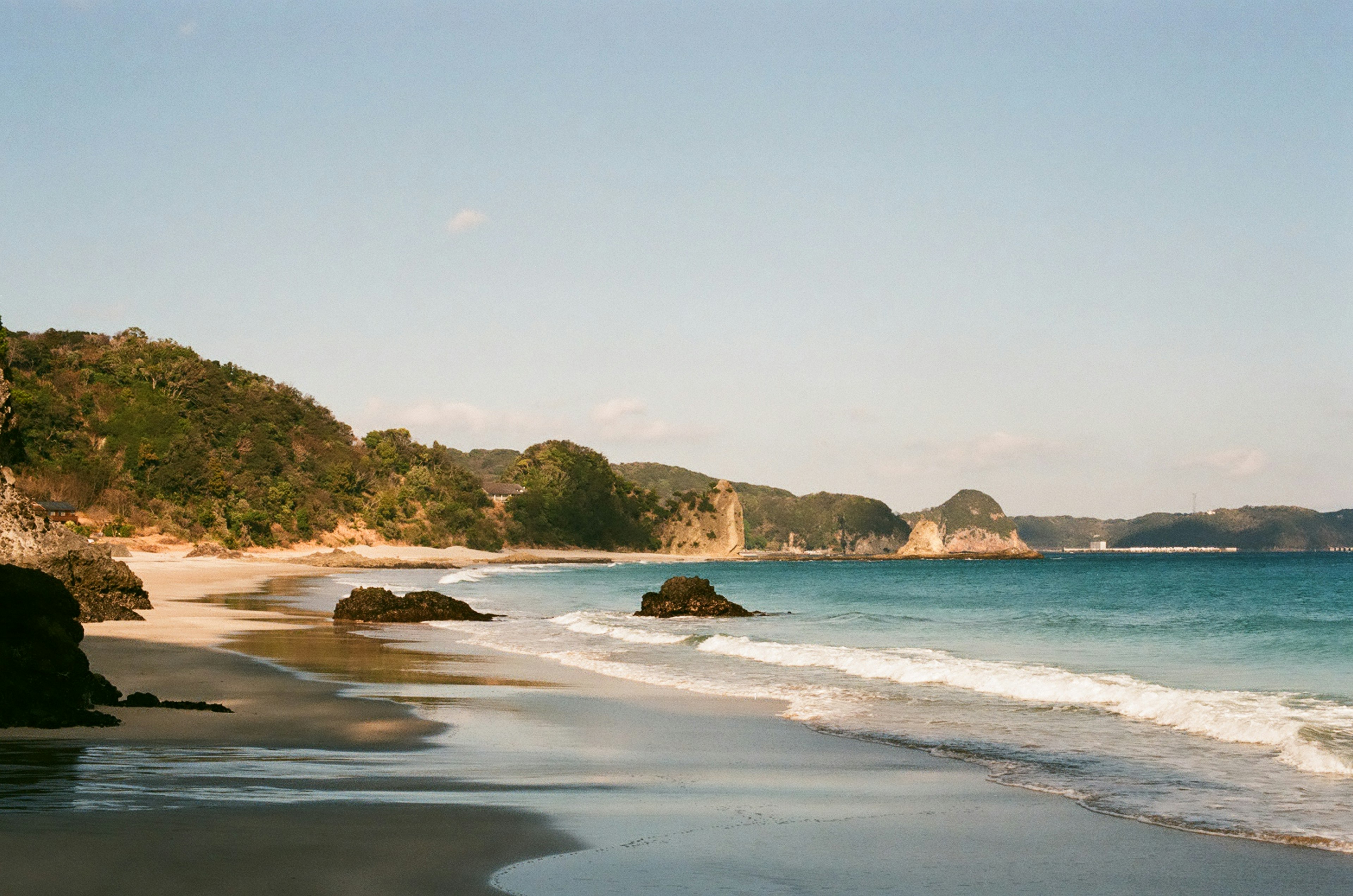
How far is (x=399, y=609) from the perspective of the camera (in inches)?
1257

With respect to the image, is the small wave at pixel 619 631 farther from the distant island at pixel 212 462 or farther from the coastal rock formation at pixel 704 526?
the coastal rock formation at pixel 704 526

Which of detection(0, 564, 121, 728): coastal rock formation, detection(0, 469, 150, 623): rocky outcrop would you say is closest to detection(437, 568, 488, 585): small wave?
detection(0, 469, 150, 623): rocky outcrop

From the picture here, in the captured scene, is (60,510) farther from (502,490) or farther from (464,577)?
(502,490)

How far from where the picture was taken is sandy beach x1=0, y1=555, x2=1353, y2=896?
5848 millimetres

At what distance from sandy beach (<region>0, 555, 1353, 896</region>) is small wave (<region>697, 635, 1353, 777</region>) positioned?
372cm

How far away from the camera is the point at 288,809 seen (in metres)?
7.09

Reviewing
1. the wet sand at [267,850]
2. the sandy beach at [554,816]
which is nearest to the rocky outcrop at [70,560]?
the sandy beach at [554,816]

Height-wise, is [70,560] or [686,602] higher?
[70,560]

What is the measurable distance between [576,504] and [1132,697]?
154972 millimetres

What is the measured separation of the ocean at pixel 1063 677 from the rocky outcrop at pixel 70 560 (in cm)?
773

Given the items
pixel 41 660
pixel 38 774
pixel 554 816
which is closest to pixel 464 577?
pixel 41 660

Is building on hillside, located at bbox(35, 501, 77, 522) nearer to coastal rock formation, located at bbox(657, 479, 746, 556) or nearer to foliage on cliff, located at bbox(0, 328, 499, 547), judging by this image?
foliage on cliff, located at bbox(0, 328, 499, 547)

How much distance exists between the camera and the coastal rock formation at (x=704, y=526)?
184250mm

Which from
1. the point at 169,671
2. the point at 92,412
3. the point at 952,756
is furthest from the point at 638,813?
the point at 92,412
